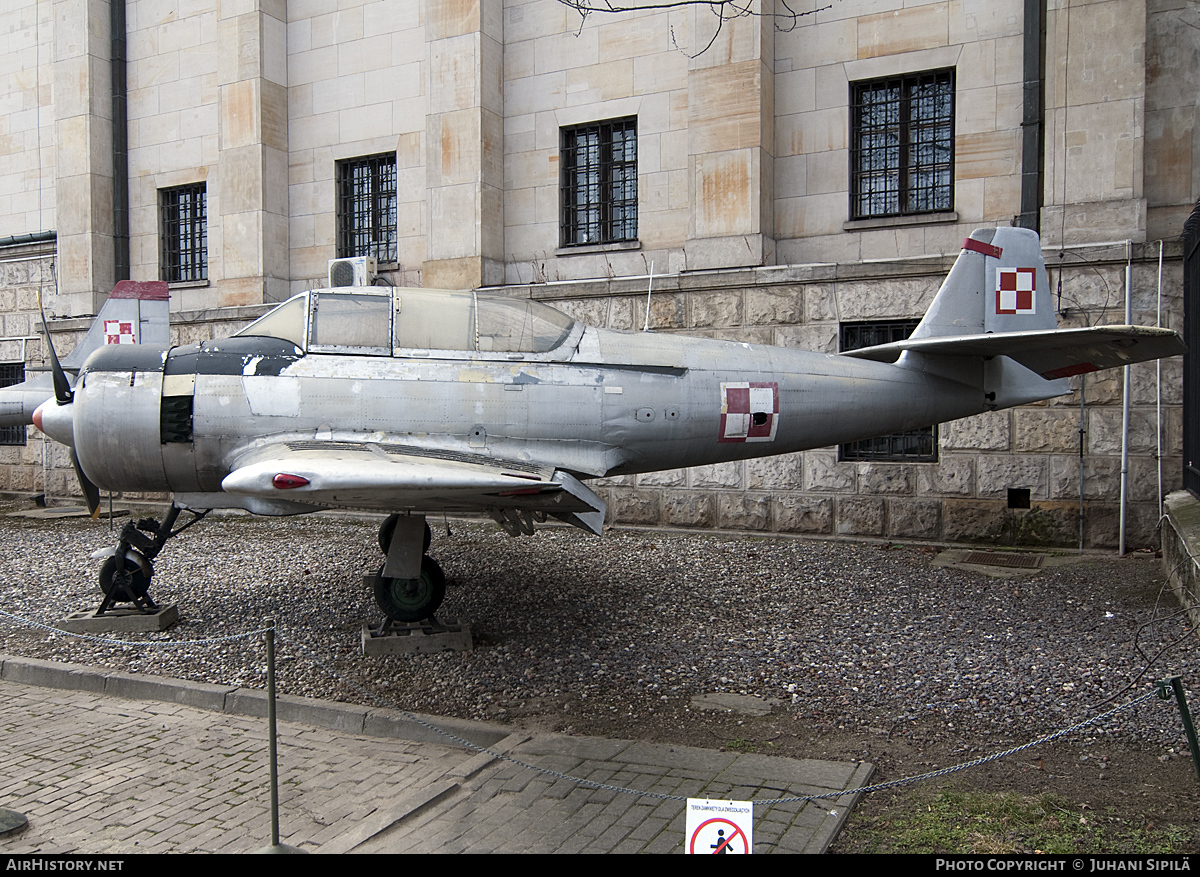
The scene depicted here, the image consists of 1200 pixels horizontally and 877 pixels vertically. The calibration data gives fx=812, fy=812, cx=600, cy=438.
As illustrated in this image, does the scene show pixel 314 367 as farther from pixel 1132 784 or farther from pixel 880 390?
pixel 1132 784

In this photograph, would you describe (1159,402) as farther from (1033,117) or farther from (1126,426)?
(1033,117)

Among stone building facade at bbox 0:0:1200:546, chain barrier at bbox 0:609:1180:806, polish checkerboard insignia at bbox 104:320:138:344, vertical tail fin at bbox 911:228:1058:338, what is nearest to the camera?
chain barrier at bbox 0:609:1180:806

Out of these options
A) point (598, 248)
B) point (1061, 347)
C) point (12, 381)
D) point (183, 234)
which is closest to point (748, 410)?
point (1061, 347)

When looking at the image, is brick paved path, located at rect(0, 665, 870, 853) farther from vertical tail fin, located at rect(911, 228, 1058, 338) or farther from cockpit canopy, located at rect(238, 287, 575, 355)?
vertical tail fin, located at rect(911, 228, 1058, 338)

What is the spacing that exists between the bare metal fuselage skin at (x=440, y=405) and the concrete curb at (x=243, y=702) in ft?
4.45

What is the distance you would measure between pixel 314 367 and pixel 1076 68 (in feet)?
31.9

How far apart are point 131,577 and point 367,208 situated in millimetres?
9599

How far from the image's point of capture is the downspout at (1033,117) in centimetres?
1032

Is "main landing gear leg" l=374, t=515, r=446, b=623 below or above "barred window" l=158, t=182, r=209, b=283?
below

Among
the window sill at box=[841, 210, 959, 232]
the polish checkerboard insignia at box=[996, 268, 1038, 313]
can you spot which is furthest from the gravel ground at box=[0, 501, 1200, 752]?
the window sill at box=[841, 210, 959, 232]

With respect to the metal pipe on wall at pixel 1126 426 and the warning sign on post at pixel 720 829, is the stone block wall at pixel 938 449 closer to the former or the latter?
the metal pipe on wall at pixel 1126 426

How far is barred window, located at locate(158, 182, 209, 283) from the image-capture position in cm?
1653

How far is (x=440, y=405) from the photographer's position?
237 inches

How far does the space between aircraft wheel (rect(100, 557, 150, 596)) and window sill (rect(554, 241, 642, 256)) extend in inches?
316
